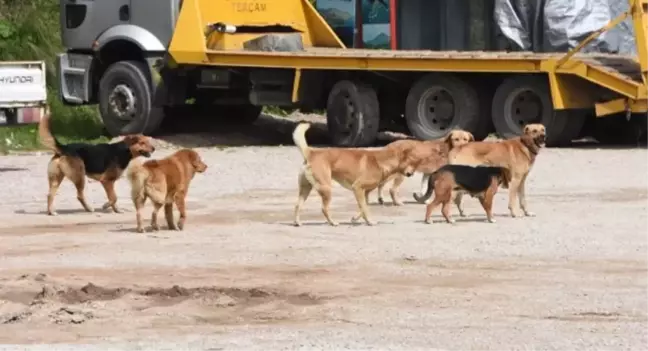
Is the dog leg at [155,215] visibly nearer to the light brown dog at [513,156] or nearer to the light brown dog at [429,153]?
the light brown dog at [429,153]

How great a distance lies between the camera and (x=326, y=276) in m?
11.2

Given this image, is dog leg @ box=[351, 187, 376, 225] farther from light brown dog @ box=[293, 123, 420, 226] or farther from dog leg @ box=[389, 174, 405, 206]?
dog leg @ box=[389, 174, 405, 206]

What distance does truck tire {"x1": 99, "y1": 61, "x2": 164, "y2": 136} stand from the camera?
79.8 feet

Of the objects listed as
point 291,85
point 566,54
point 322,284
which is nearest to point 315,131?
point 291,85

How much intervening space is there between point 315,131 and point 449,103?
393 cm

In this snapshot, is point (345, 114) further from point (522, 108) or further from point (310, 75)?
point (522, 108)

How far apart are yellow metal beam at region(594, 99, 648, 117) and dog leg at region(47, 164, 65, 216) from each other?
27.2 feet

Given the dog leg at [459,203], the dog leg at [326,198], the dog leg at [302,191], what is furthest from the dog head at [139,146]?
the dog leg at [459,203]

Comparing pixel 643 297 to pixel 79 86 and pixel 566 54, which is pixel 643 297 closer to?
pixel 566 54

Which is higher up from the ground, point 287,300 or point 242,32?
point 242,32

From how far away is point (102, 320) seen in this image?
380 inches

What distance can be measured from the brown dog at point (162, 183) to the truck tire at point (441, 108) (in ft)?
29.3

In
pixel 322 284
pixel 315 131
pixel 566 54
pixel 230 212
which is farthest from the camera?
pixel 315 131

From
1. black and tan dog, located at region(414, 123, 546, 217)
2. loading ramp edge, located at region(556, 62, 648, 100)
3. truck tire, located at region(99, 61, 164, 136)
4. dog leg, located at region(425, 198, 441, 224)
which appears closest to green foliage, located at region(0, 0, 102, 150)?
truck tire, located at region(99, 61, 164, 136)
